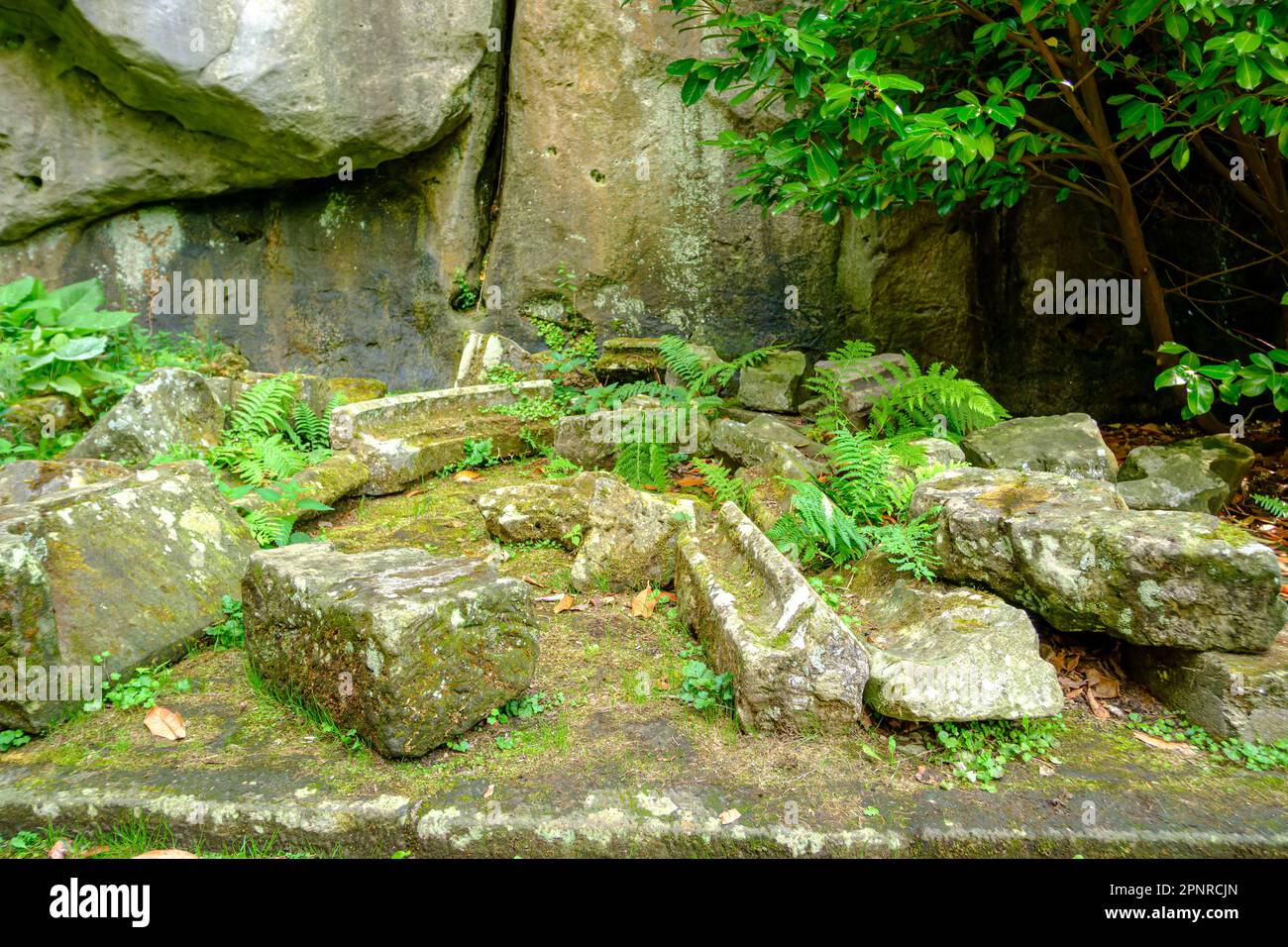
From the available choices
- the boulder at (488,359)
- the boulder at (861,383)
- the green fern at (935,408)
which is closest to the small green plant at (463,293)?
the boulder at (488,359)

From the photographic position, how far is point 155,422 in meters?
5.94

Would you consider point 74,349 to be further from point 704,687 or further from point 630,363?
point 704,687

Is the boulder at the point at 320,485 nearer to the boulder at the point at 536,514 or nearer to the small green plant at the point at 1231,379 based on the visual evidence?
the boulder at the point at 536,514

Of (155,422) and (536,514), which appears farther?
(155,422)

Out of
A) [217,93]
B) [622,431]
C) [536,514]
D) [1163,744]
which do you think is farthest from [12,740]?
[217,93]

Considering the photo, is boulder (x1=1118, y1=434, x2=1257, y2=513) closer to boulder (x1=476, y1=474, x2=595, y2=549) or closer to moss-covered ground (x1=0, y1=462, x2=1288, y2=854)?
moss-covered ground (x1=0, y1=462, x2=1288, y2=854)

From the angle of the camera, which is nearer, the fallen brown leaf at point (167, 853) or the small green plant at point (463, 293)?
the fallen brown leaf at point (167, 853)

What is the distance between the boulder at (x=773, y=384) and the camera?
21.9 ft

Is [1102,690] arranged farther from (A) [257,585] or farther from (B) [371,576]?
(A) [257,585]

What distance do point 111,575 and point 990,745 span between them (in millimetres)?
3713

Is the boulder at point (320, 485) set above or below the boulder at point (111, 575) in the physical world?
above

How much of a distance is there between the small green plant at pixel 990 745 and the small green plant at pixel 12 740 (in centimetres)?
345

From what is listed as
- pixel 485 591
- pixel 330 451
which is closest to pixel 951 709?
pixel 485 591

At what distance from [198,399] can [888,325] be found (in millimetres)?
6077
